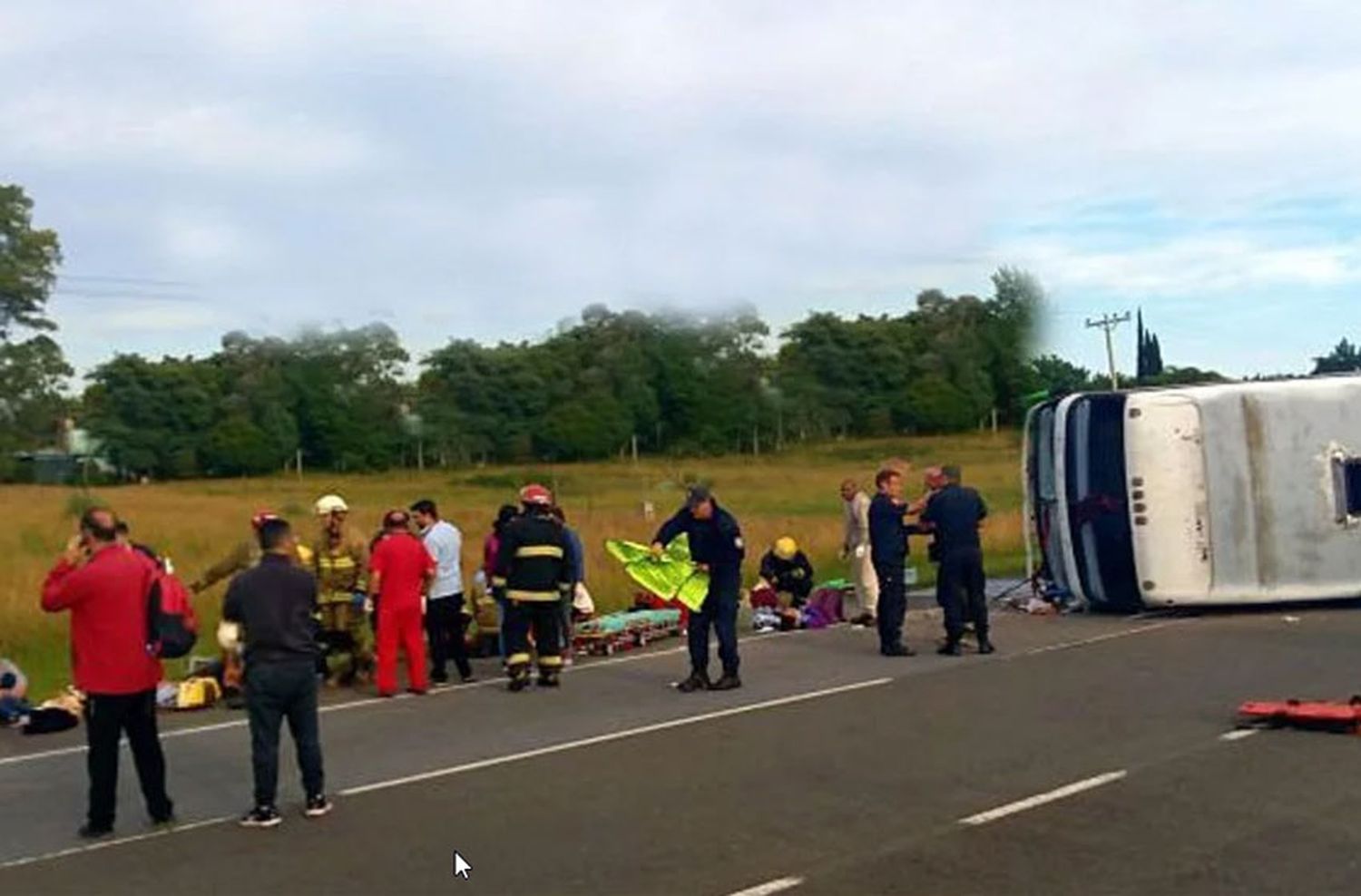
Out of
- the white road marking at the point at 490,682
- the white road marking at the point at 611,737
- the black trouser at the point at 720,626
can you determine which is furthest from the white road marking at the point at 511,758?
the white road marking at the point at 490,682

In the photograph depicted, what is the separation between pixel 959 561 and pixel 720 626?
2.79 meters

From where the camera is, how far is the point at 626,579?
22.3 m

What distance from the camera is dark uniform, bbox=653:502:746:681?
13.4 metres

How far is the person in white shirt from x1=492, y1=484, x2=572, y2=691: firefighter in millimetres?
1015

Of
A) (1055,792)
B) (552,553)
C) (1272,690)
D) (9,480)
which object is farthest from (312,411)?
(9,480)

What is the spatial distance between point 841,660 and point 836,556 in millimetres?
12319

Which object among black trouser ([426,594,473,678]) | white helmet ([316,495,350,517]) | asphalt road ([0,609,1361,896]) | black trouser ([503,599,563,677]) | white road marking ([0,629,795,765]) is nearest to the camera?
asphalt road ([0,609,1361,896])

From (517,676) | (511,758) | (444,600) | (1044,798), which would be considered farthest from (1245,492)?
(511,758)

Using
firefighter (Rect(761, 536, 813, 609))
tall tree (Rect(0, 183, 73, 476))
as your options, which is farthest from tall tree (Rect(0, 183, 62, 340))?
firefighter (Rect(761, 536, 813, 609))

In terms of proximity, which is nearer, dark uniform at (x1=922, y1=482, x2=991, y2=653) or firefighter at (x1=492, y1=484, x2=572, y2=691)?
firefighter at (x1=492, y1=484, x2=572, y2=691)

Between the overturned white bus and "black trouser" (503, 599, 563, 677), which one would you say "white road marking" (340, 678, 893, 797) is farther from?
the overturned white bus

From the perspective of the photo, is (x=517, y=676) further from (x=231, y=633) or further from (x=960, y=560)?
(x=231, y=633)

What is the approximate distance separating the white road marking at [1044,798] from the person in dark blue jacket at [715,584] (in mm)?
4523

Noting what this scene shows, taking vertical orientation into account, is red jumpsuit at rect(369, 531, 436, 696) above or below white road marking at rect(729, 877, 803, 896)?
above
